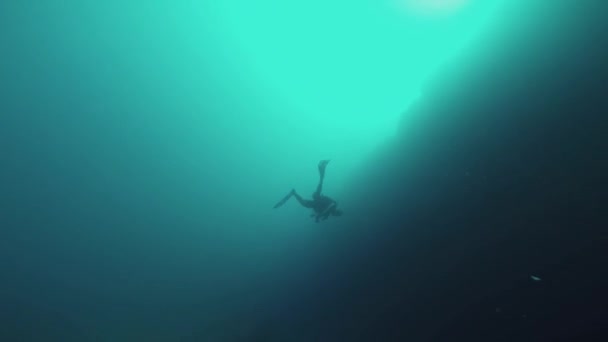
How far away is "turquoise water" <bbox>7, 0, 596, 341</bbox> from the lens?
34.4m

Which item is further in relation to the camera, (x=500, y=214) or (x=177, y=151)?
(x=177, y=151)

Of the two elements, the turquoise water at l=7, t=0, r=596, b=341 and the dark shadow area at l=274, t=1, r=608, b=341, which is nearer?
the dark shadow area at l=274, t=1, r=608, b=341

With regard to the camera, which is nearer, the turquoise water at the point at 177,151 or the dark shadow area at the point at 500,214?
the dark shadow area at the point at 500,214

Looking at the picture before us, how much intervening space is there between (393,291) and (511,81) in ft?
28.9

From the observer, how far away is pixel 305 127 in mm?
90438

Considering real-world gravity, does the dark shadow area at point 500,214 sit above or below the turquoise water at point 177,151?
below

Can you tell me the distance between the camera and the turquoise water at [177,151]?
3441cm

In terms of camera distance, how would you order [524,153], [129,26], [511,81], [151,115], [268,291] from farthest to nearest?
[129,26] < [151,115] < [268,291] < [511,81] < [524,153]

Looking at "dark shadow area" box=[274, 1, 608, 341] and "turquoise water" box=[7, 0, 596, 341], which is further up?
"turquoise water" box=[7, 0, 596, 341]

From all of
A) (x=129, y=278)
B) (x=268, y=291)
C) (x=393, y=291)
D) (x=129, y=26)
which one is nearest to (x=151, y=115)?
(x=129, y=26)

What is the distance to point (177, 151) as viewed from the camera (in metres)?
84.9

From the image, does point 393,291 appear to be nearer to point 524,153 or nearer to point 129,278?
point 524,153

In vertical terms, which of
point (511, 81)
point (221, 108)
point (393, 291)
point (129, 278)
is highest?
point (221, 108)

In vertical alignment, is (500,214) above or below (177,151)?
below
